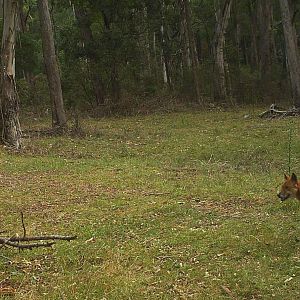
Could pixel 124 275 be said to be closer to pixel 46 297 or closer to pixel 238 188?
pixel 46 297

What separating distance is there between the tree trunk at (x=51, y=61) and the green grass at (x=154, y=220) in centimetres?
410

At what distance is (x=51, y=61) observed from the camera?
824 inches

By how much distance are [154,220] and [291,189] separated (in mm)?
1961

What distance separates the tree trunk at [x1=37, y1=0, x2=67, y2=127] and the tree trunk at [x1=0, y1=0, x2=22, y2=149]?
3.23 meters

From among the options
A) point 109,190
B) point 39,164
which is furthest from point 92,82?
point 109,190

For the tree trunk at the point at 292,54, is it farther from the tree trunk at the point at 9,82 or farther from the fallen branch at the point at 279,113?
the tree trunk at the point at 9,82

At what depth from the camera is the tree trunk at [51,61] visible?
2041 centimetres

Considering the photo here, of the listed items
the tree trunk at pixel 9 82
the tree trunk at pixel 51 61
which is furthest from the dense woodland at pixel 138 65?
the tree trunk at pixel 9 82

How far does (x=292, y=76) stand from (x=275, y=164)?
11.9 meters

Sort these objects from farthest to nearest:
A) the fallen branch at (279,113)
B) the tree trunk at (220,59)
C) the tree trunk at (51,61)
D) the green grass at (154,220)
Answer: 1. the tree trunk at (220,59)
2. the fallen branch at (279,113)
3. the tree trunk at (51,61)
4. the green grass at (154,220)

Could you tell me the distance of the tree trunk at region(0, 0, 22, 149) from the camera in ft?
55.9

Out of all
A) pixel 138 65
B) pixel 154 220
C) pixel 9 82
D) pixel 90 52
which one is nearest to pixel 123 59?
pixel 138 65

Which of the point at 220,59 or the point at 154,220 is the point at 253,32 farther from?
the point at 154,220

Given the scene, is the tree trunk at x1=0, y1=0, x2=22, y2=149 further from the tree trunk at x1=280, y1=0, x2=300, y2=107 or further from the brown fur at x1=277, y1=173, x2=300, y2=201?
the tree trunk at x1=280, y1=0, x2=300, y2=107
